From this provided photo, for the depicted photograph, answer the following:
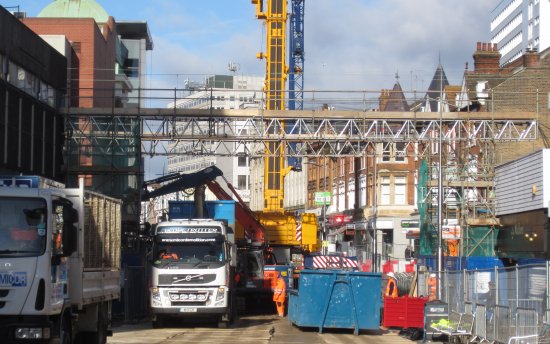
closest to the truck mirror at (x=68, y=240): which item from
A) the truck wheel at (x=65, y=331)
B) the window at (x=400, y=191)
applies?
the truck wheel at (x=65, y=331)

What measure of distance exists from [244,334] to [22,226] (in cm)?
1235

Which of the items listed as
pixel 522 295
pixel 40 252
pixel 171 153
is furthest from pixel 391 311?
pixel 171 153

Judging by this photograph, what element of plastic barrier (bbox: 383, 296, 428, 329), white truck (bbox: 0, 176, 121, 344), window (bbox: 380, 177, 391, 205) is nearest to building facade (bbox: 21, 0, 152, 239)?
plastic barrier (bbox: 383, 296, 428, 329)

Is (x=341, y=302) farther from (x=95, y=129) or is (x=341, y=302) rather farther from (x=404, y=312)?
(x=95, y=129)

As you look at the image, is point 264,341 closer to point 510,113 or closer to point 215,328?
point 215,328

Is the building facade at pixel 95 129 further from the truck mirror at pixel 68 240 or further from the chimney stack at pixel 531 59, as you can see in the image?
the truck mirror at pixel 68 240

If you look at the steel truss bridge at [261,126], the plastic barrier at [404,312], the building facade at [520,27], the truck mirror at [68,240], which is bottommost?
the plastic barrier at [404,312]

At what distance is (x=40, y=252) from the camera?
48.9ft

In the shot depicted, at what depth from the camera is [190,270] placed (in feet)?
90.5

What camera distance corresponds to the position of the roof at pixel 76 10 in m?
74.1

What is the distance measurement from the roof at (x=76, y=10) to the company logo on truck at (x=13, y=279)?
199 feet

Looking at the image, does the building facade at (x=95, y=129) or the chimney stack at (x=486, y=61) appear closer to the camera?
the building facade at (x=95, y=129)

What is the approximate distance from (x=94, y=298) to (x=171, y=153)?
2786 centimetres

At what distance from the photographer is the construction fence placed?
19266 mm
